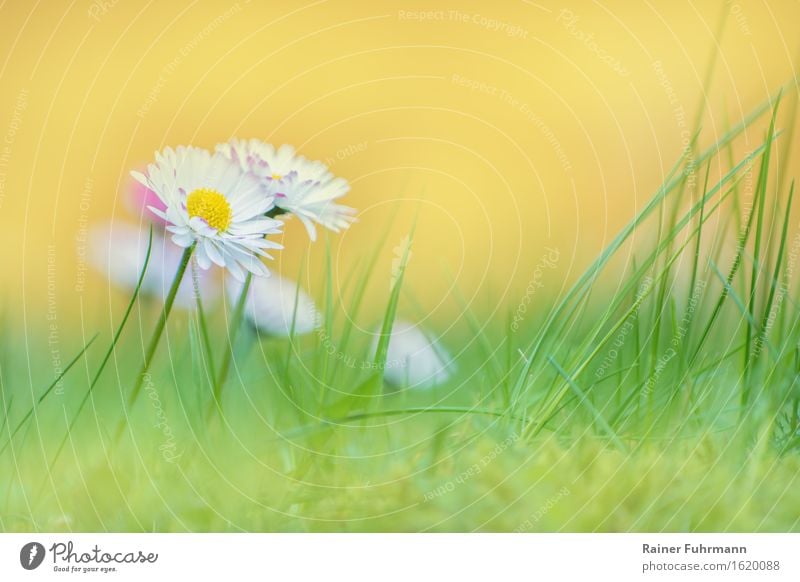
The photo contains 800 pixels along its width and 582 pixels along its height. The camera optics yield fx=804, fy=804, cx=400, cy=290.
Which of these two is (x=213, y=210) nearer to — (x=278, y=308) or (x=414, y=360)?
(x=278, y=308)

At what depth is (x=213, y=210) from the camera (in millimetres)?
645

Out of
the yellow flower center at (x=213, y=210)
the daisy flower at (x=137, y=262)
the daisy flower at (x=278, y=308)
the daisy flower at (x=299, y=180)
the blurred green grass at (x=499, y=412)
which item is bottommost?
the blurred green grass at (x=499, y=412)

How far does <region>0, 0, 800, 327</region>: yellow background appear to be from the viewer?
693 mm

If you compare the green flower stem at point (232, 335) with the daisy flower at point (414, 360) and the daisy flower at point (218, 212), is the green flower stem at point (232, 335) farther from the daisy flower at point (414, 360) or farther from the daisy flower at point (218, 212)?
the daisy flower at point (414, 360)

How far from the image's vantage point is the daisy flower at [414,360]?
0.68m

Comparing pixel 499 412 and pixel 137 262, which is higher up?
pixel 137 262

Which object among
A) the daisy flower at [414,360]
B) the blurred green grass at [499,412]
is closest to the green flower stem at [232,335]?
the blurred green grass at [499,412]

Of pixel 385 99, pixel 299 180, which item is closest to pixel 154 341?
pixel 299 180

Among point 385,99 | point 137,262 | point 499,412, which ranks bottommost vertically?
point 499,412

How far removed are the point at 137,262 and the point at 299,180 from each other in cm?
15

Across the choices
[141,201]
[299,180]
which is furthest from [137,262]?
[299,180]

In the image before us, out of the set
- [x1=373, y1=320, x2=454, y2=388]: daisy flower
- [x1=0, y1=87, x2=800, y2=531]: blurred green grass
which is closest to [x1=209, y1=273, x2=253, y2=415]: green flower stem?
[x1=0, y1=87, x2=800, y2=531]: blurred green grass

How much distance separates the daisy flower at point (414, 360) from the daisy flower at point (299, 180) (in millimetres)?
106

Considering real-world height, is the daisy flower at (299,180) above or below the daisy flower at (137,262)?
above
